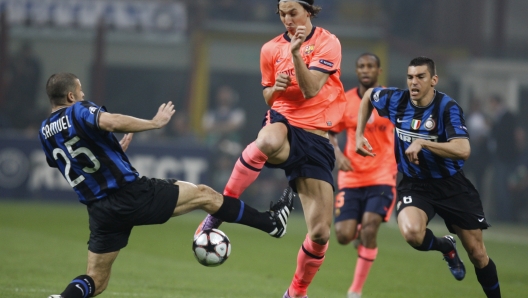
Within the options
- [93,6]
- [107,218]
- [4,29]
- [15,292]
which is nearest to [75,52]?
[93,6]

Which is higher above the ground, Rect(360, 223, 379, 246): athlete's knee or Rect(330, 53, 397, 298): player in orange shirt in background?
Rect(330, 53, 397, 298): player in orange shirt in background

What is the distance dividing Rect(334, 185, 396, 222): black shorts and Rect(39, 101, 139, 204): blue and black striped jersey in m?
3.48

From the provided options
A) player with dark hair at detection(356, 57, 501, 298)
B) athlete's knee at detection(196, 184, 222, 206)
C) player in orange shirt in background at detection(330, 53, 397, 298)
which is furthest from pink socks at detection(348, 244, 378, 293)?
athlete's knee at detection(196, 184, 222, 206)

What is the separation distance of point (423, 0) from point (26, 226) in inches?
568

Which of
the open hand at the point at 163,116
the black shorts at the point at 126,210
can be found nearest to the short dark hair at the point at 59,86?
the open hand at the point at 163,116

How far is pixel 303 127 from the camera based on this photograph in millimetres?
7203

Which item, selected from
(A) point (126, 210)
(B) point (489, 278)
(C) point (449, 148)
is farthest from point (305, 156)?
(B) point (489, 278)

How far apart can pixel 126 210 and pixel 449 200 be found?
114 inches

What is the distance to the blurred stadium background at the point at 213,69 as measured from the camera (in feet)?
57.6

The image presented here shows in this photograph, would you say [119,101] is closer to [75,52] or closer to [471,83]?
[75,52]

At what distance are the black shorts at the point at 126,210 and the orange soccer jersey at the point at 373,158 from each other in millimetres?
3307

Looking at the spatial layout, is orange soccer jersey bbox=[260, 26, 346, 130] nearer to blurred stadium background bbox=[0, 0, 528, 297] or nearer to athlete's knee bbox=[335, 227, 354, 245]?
athlete's knee bbox=[335, 227, 354, 245]

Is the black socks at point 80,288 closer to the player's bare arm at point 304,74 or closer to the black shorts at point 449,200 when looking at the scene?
the player's bare arm at point 304,74

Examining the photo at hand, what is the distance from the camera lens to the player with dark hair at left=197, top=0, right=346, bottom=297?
6996 millimetres
